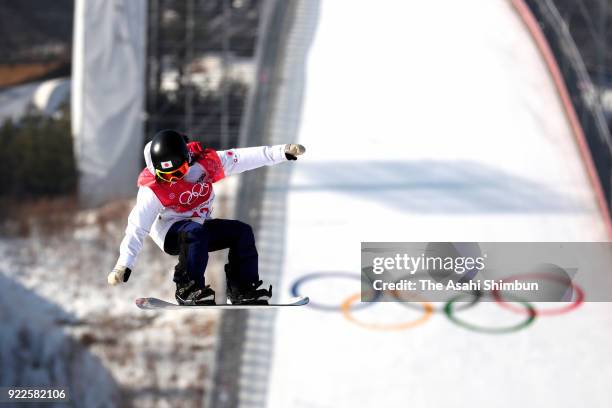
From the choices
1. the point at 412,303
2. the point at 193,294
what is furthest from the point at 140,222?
the point at 412,303

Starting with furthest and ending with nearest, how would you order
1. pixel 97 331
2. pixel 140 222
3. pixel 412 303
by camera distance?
pixel 97 331 < pixel 412 303 < pixel 140 222

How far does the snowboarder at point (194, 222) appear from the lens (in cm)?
718

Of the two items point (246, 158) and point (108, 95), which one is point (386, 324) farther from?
point (108, 95)

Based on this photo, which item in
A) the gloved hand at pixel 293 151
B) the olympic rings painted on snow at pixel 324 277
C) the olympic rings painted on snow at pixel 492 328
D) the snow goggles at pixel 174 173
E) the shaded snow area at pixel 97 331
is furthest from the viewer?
the shaded snow area at pixel 97 331

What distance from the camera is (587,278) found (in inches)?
734

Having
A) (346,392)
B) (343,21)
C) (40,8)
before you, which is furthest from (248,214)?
(40,8)

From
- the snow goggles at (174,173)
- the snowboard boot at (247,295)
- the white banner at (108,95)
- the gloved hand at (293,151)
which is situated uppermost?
the white banner at (108,95)

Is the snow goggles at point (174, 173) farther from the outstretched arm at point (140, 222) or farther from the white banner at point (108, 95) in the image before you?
the white banner at point (108, 95)

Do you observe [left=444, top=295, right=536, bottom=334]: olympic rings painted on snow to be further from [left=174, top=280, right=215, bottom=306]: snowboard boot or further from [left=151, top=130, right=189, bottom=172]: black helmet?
[left=151, top=130, right=189, bottom=172]: black helmet

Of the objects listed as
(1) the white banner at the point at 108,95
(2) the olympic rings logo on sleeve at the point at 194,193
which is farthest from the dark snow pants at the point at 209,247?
(1) the white banner at the point at 108,95

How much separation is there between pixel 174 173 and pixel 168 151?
8.6 inches

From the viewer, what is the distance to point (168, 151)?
22.2 feet

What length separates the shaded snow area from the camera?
75.6 feet

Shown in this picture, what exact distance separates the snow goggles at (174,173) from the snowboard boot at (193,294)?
103 centimetres
